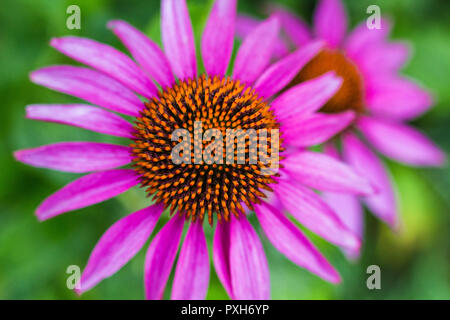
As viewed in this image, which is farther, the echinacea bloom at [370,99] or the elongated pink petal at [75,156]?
the echinacea bloom at [370,99]

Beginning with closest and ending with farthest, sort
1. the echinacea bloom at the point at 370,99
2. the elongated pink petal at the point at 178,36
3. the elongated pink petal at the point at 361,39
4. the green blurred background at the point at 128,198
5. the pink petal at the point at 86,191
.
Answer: the pink petal at the point at 86,191 → the elongated pink petal at the point at 178,36 → the green blurred background at the point at 128,198 → the echinacea bloom at the point at 370,99 → the elongated pink petal at the point at 361,39

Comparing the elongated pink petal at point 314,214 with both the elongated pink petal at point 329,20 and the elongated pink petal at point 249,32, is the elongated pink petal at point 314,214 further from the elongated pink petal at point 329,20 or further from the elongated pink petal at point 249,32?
the elongated pink petal at point 329,20

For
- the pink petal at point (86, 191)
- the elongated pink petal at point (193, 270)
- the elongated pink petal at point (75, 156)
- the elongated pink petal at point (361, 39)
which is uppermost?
the elongated pink petal at point (361, 39)

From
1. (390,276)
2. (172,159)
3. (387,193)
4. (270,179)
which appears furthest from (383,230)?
(172,159)

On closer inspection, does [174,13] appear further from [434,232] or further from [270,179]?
[434,232]

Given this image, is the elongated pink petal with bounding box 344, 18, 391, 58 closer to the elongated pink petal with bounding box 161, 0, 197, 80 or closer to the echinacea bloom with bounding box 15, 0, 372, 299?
the echinacea bloom with bounding box 15, 0, 372, 299

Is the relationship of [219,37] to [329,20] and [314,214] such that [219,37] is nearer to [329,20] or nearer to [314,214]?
[314,214]

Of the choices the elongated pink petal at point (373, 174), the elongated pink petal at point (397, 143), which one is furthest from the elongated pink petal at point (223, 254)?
the elongated pink petal at point (397, 143)
